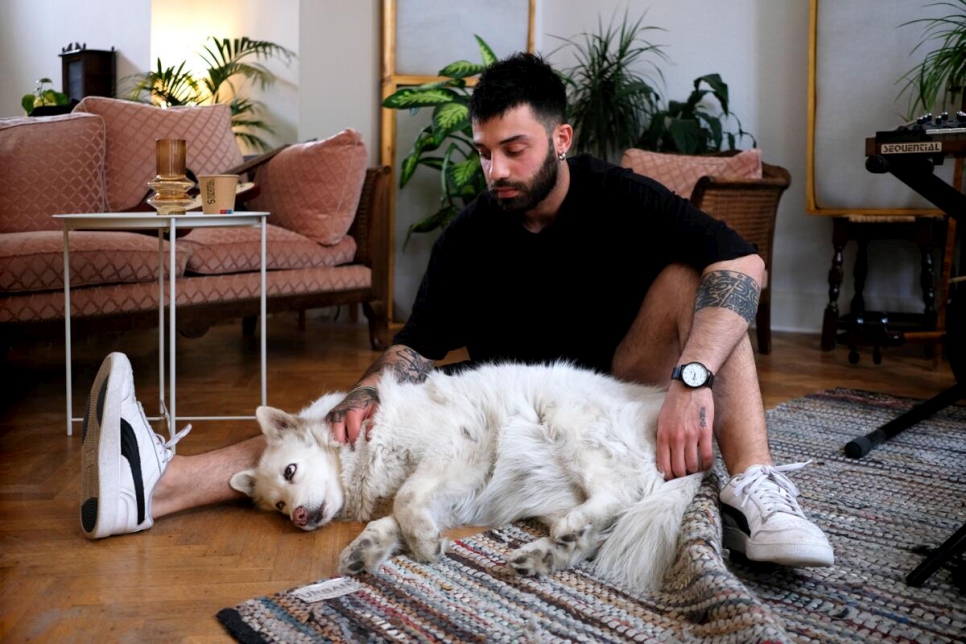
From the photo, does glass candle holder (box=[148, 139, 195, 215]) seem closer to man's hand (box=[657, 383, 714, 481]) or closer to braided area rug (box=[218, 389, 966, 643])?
braided area rug (box=[218, 389, 966, 643])

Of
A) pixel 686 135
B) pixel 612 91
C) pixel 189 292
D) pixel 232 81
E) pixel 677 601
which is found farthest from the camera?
pixel 232 81

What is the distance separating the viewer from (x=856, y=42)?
4.28 metres

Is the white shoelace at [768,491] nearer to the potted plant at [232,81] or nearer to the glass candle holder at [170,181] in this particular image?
the glass candle holder at [170,181]

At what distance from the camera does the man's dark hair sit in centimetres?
203

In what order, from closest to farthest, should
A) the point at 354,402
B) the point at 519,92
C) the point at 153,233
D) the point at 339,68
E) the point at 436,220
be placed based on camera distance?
the point at 354,402 < the point at 519,92 < the point at 153,233 < the point at 436,220 < the point at 339,68

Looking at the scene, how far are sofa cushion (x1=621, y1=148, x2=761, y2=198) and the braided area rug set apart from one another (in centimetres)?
231

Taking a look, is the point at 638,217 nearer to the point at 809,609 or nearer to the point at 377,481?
the point at 377,481

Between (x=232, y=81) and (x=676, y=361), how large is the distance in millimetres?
4773

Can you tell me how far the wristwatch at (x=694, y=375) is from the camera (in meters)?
1.72

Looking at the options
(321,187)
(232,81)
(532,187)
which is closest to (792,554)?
(532,187)

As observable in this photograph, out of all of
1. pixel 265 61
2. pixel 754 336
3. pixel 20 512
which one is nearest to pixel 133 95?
pixel 265 61

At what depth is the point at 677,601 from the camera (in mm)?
1398

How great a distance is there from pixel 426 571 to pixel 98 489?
689mm

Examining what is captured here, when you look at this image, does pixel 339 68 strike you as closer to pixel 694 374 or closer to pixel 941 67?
pixel 941 67
